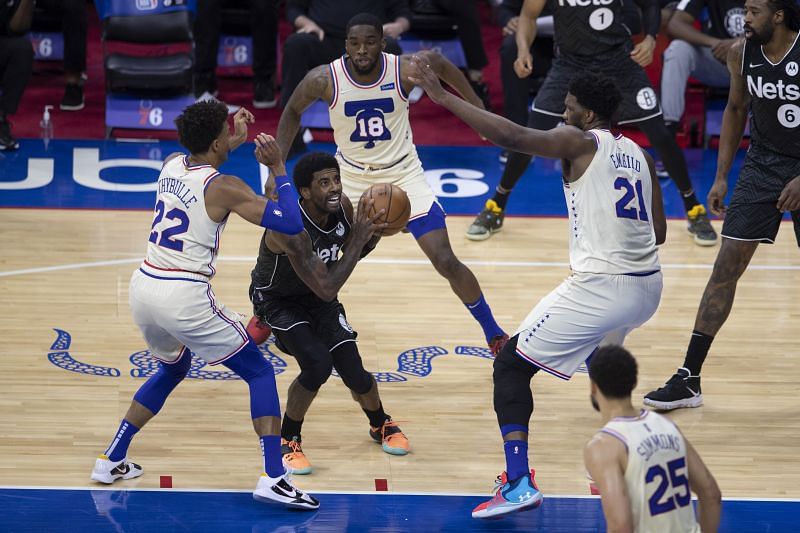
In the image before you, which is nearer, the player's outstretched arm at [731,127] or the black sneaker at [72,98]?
the player's outstretched arm at [731,127]

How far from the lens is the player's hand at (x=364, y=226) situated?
17.9ft

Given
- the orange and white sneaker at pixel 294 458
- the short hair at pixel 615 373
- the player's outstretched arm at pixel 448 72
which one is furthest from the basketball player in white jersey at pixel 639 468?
the player's outstretched arm at pixel 448 72

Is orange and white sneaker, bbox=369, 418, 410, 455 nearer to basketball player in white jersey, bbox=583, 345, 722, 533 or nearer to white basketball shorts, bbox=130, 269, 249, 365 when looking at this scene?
white basketball shorts, bbox=130, 269, 249, 365

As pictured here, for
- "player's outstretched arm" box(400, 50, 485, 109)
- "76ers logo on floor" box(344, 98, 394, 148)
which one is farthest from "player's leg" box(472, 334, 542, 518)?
"player's outstretched arm" box(400, 50, 485, 109)

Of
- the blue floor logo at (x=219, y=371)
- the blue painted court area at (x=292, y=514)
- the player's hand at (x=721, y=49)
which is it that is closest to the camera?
the blue painted court area at (x=292, y=514)

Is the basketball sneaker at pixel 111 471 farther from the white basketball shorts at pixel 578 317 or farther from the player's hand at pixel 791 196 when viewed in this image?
the player's hand at pixel 791 196

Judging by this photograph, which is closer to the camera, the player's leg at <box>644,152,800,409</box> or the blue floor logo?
the player's leg at <box>644,152,800,409</box>

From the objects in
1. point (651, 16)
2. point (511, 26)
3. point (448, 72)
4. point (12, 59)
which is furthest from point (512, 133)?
point (12, 59)

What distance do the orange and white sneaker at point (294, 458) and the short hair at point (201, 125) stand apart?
4.88ft

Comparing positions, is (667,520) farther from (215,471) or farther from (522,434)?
(215,471)

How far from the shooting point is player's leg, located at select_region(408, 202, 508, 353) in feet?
22.8

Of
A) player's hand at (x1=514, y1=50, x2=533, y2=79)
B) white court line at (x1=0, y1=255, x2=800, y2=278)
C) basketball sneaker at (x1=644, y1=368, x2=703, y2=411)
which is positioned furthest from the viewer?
player's hand at (x1=514, y1=50, x2=533, y2=79)

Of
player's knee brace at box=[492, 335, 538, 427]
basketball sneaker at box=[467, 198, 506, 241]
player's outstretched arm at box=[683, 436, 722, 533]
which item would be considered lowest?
basketball sneaker at box=[467, 198, 506, 241]

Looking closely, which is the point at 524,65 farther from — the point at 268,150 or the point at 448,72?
the point at 268,150
